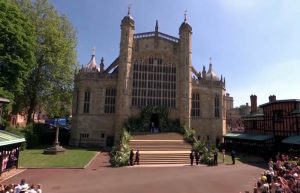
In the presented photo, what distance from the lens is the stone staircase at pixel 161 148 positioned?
85.9ft

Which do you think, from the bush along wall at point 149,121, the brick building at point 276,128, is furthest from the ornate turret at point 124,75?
the brick building at point 276,128

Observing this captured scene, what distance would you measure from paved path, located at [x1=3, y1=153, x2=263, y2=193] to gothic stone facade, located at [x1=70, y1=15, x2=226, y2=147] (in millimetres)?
16623

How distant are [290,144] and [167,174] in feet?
50.9

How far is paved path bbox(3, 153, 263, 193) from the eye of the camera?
50.8 ft

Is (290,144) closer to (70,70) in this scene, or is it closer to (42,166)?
(42,166)

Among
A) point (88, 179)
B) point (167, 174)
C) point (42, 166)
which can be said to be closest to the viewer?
point (88, 179)

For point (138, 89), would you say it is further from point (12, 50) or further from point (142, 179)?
point (142, 179)

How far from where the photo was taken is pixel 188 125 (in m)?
39.4

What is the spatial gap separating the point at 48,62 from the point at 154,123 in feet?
58.1

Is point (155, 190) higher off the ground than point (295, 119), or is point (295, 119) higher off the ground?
point (295, 119)

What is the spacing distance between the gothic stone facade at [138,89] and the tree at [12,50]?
14.3m

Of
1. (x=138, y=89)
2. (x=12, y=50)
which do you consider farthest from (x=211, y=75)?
(x=12, y=50)

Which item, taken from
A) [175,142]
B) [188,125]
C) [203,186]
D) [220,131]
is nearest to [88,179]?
[203,186]

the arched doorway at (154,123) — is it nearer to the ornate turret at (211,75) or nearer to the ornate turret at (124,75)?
the ornate turret at (124,75)
